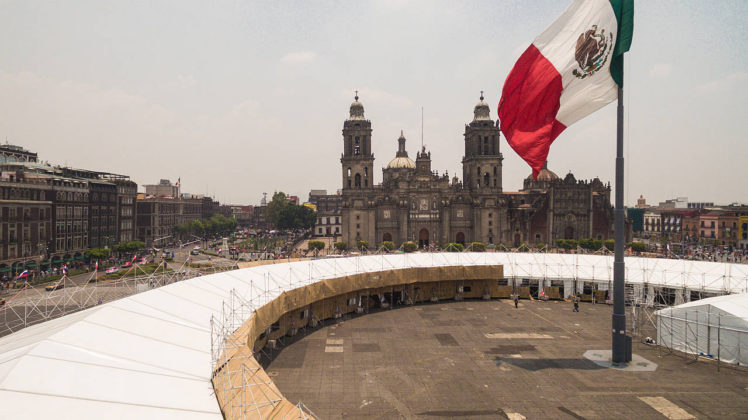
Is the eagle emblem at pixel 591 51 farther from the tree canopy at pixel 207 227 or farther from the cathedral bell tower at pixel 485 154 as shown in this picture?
the tree canopy at pixel 207 227

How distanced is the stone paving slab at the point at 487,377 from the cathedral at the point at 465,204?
59.5 m

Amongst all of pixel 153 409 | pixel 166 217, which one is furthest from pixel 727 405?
pixel 166 217

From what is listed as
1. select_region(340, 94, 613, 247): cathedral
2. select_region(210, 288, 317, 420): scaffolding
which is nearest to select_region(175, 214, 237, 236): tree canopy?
select_region(340, 94, 613, 247): cathedral

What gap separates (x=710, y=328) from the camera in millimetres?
23328

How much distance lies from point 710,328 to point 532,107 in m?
15.7

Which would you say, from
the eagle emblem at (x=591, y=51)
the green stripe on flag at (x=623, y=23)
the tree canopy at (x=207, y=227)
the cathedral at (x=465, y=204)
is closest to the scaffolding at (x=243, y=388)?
the eagle emblem at (x=591, y=51)

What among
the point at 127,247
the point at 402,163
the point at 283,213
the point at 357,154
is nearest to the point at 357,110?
the point at 357,154

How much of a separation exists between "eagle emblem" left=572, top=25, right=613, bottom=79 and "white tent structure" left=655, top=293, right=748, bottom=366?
576 inches

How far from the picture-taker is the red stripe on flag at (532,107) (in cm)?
1981

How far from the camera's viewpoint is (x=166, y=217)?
99.1 m

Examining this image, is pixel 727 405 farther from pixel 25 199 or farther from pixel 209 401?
pixel 25 199

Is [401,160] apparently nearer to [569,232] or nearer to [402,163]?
[402,163]

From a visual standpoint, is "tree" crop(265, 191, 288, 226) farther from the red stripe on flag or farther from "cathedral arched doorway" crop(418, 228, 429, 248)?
the red stripe on flag

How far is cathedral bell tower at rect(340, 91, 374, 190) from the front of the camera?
310 feet
